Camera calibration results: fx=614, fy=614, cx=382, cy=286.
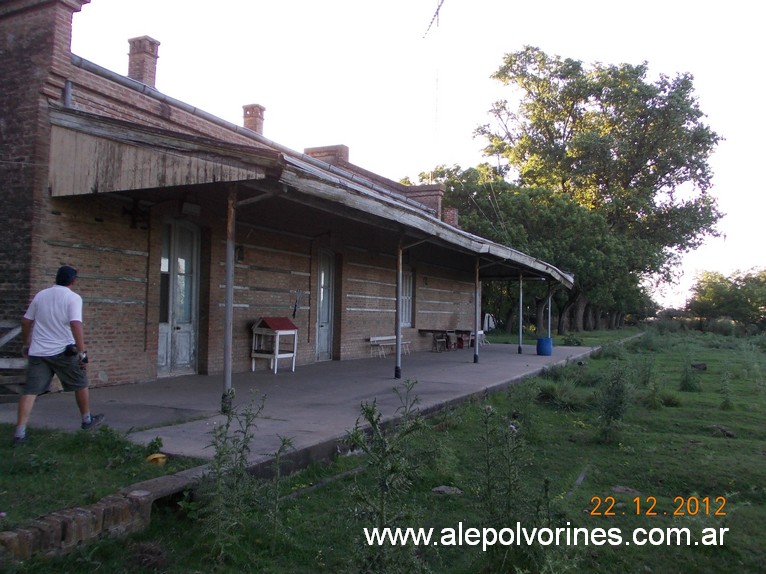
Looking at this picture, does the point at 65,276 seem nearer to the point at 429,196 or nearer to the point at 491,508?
the point at 491,508

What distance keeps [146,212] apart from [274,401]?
3.79 metres

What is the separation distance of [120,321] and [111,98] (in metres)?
3.45

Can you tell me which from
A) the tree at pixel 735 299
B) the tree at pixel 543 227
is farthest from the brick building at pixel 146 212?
the tree at pixel 735 299

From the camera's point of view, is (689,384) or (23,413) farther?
(689,384)

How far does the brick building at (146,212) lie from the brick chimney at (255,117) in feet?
7.70

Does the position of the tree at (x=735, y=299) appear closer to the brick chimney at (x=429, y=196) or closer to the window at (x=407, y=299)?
the brick chimney at (x=429, y=196)

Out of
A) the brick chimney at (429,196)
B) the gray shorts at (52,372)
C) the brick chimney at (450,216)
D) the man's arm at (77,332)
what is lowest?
the gray shorts at (52,372)

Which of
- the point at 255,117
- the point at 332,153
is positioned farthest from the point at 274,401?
the point at 332,153

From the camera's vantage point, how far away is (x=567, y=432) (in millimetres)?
7957

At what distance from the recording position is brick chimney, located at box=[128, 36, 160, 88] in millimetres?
12367

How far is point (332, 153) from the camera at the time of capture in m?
21.1

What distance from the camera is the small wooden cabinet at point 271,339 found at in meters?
12.1

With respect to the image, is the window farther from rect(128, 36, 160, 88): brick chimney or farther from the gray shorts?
the gray shorts

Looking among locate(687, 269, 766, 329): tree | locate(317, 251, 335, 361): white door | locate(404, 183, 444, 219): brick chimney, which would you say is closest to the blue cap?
locate(317, 251, 335, 361): white door
